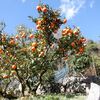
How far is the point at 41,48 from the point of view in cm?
1377

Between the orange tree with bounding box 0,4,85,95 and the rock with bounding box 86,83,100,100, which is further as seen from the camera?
the orange tree with bounding box 0,4,85,95

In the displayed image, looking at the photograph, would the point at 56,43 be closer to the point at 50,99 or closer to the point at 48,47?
the point at 48,47

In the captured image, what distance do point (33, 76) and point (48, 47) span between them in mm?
1861

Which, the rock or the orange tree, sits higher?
the orange tree

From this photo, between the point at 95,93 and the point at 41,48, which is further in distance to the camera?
the point at 41,48

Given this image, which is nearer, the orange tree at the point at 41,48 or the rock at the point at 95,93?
the rock at the point at 95,93

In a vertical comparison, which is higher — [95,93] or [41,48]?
[41,48]

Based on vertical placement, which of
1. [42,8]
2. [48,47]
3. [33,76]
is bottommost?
[33,76]

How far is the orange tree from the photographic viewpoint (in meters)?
13.7

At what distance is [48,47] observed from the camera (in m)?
14.1

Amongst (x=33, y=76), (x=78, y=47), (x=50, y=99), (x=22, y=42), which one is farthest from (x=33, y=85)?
(x=50, y=99)

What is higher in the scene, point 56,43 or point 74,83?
point 56,43

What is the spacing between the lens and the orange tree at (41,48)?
13664 mm

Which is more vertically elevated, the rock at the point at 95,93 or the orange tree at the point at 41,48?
the orange tree at the point at 41,48
